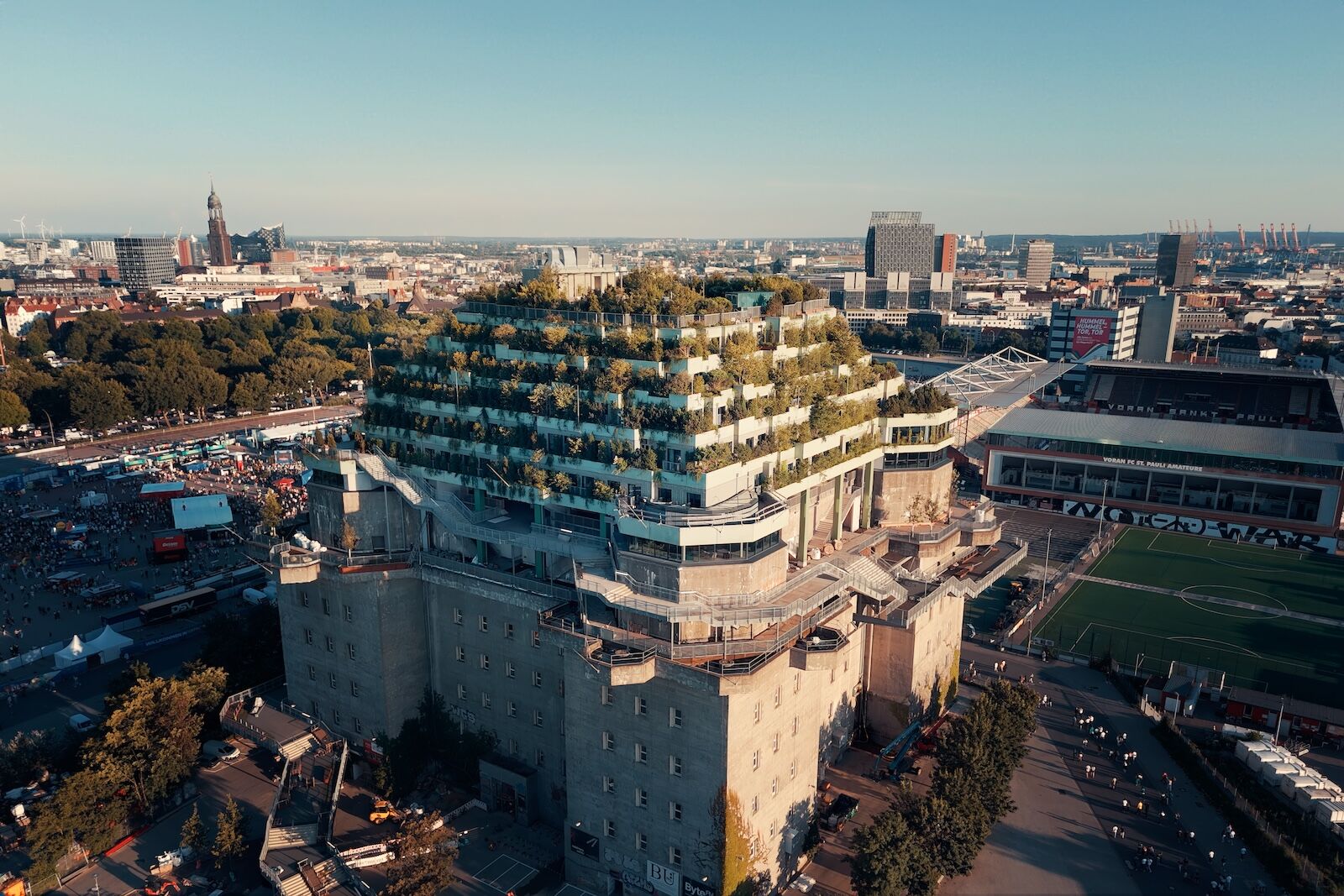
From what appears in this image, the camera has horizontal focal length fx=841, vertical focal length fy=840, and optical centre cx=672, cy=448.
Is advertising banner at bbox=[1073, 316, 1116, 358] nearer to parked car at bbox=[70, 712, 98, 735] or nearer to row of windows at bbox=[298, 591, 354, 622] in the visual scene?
row of windows at bbox=[298, 591, 354, 622]

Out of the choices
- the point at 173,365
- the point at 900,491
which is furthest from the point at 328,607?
the point at 173,365

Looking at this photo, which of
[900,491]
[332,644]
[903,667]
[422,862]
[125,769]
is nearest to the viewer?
[422,862]

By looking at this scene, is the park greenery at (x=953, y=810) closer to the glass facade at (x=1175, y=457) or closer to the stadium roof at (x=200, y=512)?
the glass facade at (x=1175, y=457)

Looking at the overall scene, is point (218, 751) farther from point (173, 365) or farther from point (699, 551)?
point (173, 365)

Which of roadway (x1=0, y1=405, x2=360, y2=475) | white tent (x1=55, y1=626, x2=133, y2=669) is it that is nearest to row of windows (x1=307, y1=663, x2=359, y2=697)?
white tent (x1=55, y1=626, x2=133, y2=669)

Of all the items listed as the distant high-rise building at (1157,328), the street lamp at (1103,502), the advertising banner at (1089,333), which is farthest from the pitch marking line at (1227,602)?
the distant high-rise building at (1157,328)
